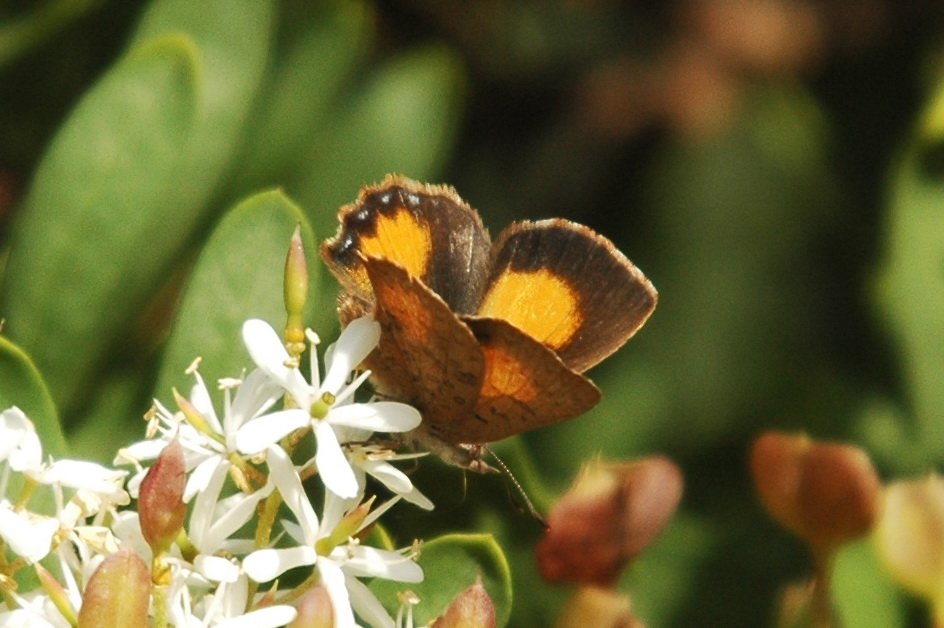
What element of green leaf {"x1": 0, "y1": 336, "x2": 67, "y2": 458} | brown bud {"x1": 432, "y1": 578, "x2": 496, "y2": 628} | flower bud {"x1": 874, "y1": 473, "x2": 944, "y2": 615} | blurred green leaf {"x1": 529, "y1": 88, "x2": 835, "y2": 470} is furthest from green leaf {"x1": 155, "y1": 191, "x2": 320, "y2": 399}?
blurred green leaf {"x1": 529, "y1": 88, "x2": 835, "y2": 470}

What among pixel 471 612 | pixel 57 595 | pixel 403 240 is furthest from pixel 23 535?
pixel 403 240

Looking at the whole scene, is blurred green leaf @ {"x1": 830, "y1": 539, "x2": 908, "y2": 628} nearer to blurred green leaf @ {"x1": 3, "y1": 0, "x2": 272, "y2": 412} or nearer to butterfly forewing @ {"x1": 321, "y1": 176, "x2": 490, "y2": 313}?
butterfly forewing @ {"x1": 321, "y1": 176, "x2": 490, "y2": 313}

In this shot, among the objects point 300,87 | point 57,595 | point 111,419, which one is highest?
point 300,87

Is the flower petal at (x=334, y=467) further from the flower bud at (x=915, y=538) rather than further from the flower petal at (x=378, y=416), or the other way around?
the flower bud at (x=915, y=538)

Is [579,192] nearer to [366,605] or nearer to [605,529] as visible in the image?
[605,529]

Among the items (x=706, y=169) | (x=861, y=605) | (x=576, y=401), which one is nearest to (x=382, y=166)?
(x=576, y=401)

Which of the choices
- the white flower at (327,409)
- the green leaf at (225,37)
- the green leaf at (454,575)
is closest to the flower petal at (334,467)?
the white flower at (327,409)
